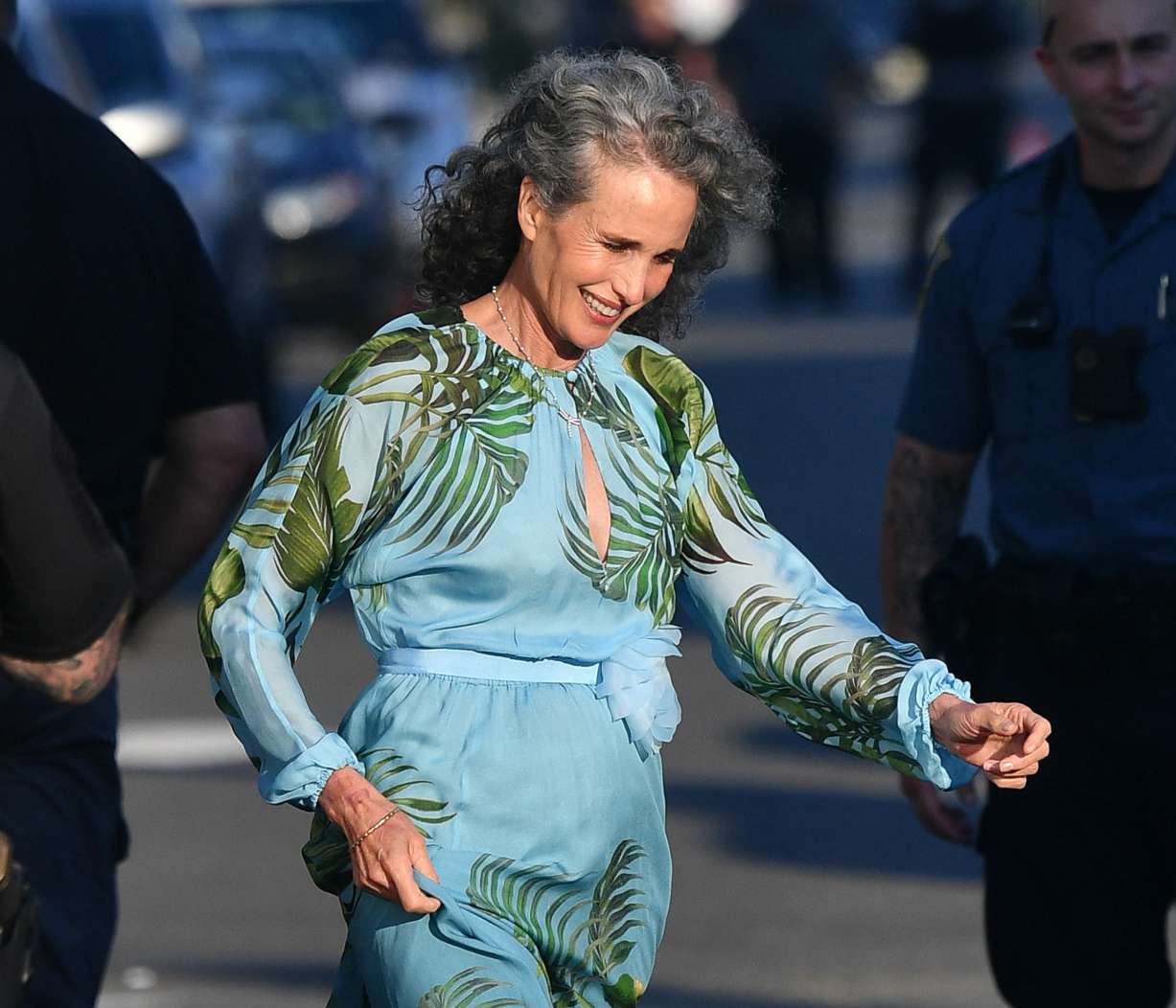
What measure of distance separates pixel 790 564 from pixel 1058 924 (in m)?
1.23

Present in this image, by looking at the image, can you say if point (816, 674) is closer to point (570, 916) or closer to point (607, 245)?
point (570, 916)

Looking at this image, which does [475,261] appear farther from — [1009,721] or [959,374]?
[959,374]

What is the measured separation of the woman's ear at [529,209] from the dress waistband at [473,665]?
0.52m

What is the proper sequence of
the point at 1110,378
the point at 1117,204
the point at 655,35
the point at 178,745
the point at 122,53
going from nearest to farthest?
1. the point at 1110,378
2. the point at 1117,204
3. the point at 178,745
4. the point at 122,53
5. the point at 655,35

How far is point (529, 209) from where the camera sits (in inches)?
137

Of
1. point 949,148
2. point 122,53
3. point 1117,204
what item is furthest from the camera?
point 949,148

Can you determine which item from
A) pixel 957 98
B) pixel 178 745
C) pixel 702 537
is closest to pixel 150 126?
pixel 178 745

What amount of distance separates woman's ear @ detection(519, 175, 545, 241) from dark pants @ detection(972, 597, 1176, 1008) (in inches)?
53.0

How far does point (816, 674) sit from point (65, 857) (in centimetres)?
131

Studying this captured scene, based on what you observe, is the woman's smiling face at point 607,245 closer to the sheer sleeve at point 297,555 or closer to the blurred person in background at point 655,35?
the sheer sleeve at point 297,555

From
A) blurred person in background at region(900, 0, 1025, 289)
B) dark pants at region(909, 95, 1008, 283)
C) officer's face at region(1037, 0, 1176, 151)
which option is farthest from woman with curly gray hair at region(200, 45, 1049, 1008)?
dark pants at region(909, 95, 1008, 283)

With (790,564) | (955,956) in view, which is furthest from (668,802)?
(790,564)

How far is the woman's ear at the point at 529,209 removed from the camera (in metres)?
3.46

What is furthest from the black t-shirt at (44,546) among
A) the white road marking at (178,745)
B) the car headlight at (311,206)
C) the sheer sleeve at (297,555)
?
the car headlight at (311,206)
